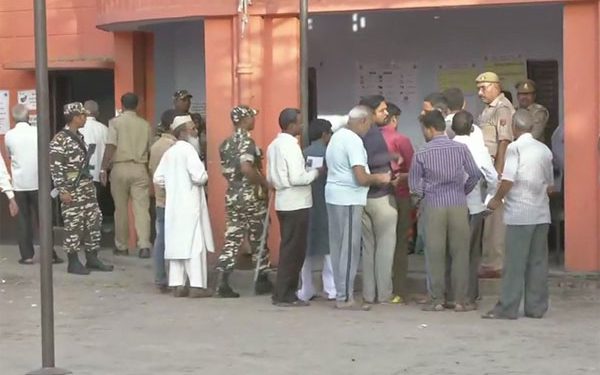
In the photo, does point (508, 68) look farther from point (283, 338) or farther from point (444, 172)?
point (283, 338)

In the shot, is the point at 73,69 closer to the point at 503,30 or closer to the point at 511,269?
the point at 503,30

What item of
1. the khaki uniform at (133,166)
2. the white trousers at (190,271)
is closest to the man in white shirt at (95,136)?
the khaki uniform at (133,166)

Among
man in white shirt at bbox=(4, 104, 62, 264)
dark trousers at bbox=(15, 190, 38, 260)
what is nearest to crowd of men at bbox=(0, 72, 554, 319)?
man in white shirt at bbox=(4, 104, 62, 264)

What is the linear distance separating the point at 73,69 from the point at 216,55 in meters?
3.43

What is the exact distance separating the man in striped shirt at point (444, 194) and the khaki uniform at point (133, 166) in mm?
Answer: 4395

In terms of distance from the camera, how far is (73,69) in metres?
16.0

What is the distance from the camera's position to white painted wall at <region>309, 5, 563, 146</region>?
14492mm

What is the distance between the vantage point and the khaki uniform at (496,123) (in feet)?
39.0

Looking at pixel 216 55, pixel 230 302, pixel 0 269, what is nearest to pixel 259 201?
pixel 230 302

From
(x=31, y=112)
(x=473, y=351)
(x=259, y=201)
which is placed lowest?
(x=473, y=351)

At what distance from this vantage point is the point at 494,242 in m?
12.1

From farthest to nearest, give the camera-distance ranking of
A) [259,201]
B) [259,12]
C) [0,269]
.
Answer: [0,269] → [259,12] → [259,201]

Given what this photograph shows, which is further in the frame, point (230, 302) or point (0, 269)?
point (0, 269)

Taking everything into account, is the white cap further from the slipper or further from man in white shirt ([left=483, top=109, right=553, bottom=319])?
the slipper
